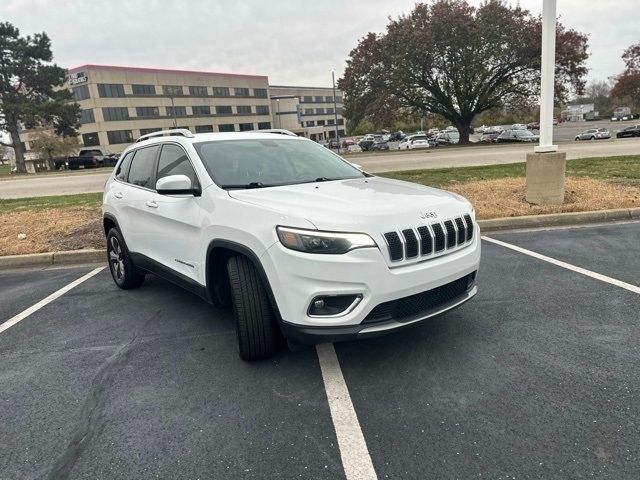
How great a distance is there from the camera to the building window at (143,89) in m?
72.6

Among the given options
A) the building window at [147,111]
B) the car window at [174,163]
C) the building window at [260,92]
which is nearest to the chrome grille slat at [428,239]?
the car window at [174,163]

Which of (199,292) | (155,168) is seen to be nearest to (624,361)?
(199,292)

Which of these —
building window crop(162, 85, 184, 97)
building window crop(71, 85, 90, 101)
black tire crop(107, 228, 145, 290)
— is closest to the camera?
black tire crop(107, 228, 145, 290)

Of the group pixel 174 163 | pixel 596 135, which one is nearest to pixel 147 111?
pixel 596 135

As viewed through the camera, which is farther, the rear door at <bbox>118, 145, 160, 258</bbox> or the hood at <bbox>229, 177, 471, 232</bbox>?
the rear door at <bbox>118, 145, 160, 258</bbox>

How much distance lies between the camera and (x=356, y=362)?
11.2ft

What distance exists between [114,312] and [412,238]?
3277 mm

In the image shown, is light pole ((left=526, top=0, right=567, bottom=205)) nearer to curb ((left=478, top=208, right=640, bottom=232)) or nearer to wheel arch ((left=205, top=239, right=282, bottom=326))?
curb ((left=478, top=208, right=640, bottom=232))

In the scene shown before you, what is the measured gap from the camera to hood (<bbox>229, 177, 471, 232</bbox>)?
2.92 meters

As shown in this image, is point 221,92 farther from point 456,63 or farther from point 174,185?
point 174,185

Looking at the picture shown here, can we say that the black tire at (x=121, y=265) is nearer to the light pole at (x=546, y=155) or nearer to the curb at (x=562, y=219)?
the curb at (x=562, y=219)

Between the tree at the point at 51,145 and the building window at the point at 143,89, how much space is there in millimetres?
20319

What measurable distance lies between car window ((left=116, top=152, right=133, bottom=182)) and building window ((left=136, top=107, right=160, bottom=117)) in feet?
245

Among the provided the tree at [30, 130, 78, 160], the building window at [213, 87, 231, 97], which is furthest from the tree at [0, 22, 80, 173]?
the building window at [213, 87, 231, 97]
